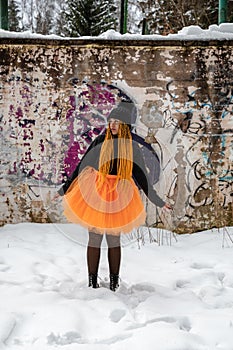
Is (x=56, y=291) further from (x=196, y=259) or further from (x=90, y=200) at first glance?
(x=196, y=259)

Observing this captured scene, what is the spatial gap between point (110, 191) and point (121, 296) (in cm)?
77

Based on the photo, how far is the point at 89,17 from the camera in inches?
727

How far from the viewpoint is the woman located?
3.25 meters

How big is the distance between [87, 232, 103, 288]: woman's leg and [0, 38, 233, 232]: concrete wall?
183 centimetres

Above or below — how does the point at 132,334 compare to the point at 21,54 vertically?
below

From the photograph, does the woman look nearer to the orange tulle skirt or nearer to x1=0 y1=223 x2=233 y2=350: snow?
the orange tulle skirt

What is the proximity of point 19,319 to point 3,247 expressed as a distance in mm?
1762

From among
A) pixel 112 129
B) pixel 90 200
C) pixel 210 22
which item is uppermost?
pixel 210 22

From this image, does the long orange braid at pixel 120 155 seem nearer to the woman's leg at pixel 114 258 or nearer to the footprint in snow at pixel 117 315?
the woman's leg at pixel 114 258

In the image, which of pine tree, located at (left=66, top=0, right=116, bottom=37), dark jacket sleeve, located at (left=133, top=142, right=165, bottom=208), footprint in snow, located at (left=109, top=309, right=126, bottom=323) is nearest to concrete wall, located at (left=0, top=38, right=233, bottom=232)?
dark jacket sleeve, located at (left=133, top=142, right=165, bottom=208)

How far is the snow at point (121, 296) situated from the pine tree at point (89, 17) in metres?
15.0

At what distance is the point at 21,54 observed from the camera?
16.3ft

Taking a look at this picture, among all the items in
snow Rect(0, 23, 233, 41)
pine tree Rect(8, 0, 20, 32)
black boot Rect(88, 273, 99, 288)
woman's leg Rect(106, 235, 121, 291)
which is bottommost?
black boot Rect(88, 273, 99, 288)

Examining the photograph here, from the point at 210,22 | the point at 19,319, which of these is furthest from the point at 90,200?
the point at 210,22
